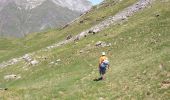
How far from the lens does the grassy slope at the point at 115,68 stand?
39.9 m

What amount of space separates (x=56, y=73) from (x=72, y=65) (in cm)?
269

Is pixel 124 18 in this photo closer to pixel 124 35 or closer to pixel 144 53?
pixel 124 35

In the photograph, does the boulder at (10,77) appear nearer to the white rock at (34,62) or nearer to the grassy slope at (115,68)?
the grassy slope at (115,68)

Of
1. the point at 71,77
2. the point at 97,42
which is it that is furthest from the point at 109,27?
the point at 71,77

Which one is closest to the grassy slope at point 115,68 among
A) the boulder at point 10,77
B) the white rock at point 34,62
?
the boulder at point 10,77

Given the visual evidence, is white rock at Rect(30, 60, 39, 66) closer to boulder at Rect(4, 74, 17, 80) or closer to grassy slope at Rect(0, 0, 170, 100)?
grassy slope at Rect(0, 0, 170, 100)

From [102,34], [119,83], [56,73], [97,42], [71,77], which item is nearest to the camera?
[119,83]

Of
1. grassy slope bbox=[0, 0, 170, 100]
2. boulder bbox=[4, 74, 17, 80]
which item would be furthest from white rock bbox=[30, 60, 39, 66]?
boulder bbox=[4, 74, 17, 80]

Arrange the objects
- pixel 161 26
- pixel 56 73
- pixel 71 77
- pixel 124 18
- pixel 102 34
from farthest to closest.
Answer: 1. pixel 124 18
2. pixel 102 34
3. pixel 161 26
4. pixel 56 73
5. pixel 71 77

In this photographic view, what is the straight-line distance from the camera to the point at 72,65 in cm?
6150

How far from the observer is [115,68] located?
167ft

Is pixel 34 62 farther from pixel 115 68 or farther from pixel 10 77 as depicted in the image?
pixel 115 68

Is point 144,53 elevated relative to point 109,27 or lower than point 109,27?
lower

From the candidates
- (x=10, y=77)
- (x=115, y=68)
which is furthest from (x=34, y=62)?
(x=115, y=68)
